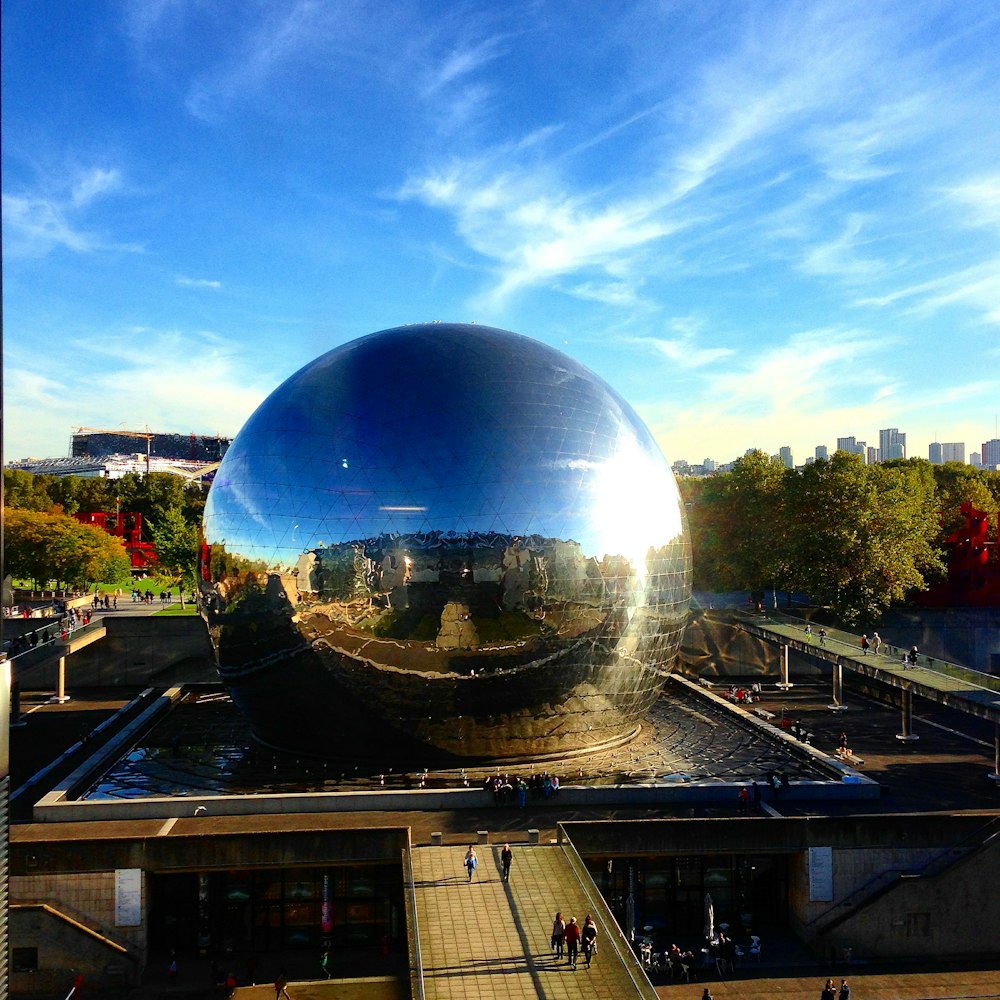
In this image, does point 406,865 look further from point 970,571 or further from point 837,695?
point 970,571

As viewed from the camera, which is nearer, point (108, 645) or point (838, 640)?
point (838, 640)

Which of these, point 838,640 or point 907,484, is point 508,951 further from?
point 907,484

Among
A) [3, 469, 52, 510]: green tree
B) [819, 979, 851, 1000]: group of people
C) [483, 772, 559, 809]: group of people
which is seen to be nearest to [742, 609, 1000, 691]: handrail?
[819, 979, 851, 1000]: group of people

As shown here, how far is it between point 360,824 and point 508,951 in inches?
220

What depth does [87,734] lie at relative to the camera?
101 ft

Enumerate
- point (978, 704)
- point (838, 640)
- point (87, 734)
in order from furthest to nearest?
1. point (838, 640)
2. point (87, 734)
3. point (978, 704)

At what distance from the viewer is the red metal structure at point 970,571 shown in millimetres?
50438

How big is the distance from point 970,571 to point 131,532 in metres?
70.2

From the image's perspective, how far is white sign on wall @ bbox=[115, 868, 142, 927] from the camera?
63.0ft

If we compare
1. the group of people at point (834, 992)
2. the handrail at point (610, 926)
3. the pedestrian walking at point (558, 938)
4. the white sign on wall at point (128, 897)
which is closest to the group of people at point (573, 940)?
the pedestrian walking at point (558, 938)

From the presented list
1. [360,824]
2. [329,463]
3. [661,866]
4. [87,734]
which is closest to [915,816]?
[661,866]

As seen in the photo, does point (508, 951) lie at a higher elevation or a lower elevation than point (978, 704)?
lower

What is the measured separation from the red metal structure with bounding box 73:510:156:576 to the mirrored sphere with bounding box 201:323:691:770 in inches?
2438

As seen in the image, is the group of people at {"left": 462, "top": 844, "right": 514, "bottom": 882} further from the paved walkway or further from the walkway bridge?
the walkway bridge
